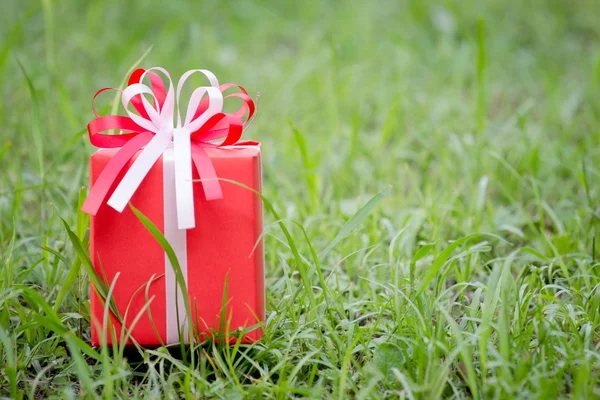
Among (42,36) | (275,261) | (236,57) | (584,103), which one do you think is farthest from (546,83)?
(42,36)

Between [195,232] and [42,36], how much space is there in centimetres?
217

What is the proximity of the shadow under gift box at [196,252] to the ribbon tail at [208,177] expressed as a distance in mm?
16

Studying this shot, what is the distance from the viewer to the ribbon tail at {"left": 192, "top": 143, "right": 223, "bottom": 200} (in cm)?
86

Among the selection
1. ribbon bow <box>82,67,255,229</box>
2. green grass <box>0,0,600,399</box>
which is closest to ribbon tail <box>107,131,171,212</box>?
ribbon bow <box>82,67,255,229</box>

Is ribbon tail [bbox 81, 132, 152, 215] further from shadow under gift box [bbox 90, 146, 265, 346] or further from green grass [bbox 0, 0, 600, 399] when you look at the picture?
green grass [bbox 0, 0, 600, 399]

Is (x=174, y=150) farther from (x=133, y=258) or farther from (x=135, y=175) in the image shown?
(x=133, y=258)

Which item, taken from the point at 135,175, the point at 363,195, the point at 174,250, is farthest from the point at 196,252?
the point at 363,195

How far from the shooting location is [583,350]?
84cm

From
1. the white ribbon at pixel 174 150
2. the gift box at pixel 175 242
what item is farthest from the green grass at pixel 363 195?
the white ribbon at pixel 174 150

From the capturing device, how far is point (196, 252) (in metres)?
0.90

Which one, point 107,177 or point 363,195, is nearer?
point 107,177

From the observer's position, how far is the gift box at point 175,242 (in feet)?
2.90

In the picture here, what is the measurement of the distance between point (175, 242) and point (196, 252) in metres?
0.04

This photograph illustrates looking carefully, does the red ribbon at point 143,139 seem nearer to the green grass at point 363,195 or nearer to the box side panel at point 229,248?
the box side panel at point 229,248
